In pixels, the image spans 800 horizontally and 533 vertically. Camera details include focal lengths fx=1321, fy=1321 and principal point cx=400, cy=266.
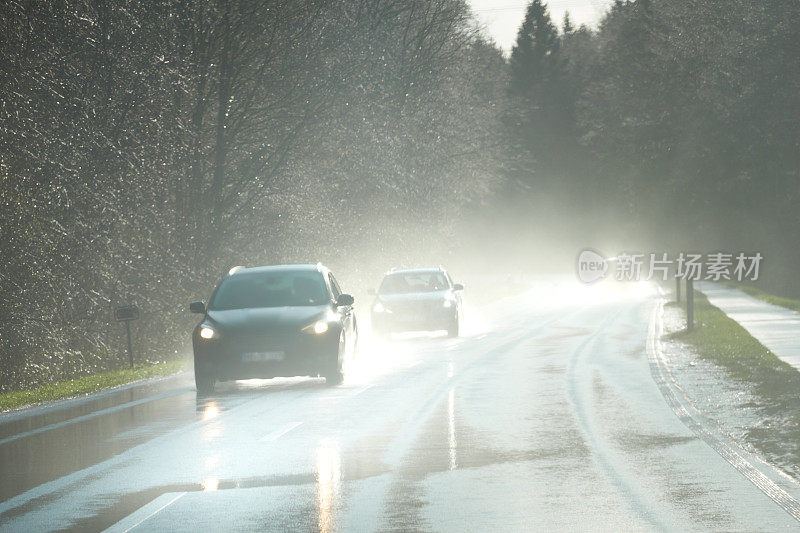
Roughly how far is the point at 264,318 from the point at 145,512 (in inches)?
379

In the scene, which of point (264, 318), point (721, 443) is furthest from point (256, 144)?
point (721, 443)

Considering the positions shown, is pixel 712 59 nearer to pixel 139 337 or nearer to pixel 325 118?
pixel 325 118

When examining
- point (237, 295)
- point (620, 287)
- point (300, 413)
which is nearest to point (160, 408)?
point (300, 413)

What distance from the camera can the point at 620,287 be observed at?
68.4 m

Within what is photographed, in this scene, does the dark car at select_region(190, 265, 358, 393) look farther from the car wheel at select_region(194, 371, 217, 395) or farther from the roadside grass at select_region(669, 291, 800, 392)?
the roadside grass at select_region(669, 291, 800, 392)

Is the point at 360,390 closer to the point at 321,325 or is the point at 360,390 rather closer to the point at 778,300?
the point at 321,325

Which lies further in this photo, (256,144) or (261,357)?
(256,144)

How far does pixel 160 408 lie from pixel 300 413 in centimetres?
210

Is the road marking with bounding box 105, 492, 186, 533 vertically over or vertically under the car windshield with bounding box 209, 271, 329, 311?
under

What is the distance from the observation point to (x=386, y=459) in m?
11.4

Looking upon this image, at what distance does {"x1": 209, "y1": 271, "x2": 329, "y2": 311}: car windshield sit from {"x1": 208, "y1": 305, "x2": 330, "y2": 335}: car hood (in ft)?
1.29

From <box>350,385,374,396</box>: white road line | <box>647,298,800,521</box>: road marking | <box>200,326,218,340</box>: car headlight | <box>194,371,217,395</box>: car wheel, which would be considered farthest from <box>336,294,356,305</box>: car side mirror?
<box>647,298,800,521</box>: road marking

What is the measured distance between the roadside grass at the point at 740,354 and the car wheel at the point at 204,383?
291 inches

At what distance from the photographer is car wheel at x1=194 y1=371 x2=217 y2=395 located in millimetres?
18250
